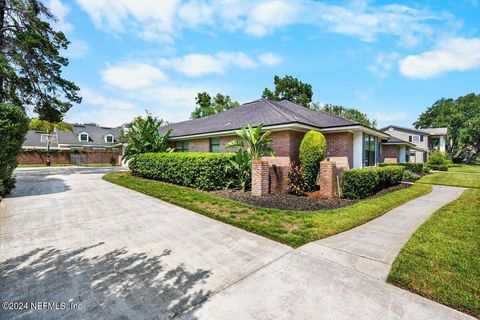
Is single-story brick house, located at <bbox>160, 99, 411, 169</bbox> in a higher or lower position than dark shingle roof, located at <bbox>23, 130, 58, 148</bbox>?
lower

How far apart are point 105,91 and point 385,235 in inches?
862

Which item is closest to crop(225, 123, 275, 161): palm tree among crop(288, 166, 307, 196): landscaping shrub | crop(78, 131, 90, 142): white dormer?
crop(288, 166, 307, 196): landscaping shrub

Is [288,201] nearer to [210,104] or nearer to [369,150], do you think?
[369,150]

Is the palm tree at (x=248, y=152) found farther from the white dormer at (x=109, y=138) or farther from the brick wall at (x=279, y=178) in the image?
the white dormer at (x=109, y=138)

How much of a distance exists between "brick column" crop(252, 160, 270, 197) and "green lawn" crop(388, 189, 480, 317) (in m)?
5.08

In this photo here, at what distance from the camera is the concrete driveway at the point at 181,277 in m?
2.66

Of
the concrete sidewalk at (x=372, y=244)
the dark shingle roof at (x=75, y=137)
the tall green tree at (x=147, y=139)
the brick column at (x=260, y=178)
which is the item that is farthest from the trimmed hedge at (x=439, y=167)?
the dark shingle roof at (x=75, y=137)

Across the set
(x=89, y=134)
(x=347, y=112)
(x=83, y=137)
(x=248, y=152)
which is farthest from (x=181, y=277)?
(x=347, y=112)

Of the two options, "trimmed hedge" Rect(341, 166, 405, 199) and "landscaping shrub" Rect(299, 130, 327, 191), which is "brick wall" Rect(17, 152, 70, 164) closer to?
"landscaping shrub" Rect(299, 130, 327, 191)

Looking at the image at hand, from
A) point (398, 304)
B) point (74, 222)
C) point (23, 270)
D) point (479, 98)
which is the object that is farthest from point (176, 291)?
point (479, 98)

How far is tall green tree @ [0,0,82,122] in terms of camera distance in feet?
50.3

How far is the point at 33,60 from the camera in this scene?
53.3ft

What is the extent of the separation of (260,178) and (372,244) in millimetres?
4980

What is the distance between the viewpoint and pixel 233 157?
10656 millimetres
